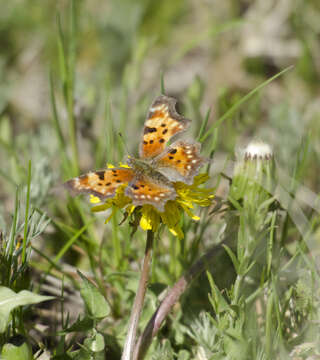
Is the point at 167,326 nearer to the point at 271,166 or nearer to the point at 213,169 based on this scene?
the point at 271,166

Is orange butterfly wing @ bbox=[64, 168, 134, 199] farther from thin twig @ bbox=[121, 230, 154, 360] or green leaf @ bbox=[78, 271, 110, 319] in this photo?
green leaf @ bbox=[78, 271, 110, 319]

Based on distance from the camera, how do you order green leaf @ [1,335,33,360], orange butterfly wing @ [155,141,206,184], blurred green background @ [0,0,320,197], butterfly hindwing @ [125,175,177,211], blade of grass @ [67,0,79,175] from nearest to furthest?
butterfly hindwing @ [125,175,177,211] < green leaf @ [1,335,33,360] < orange butterfly wing @ [155,141,206,184] < blade of grass @ [67,0,79,175] < blurred green background @ [0,0,320,197]

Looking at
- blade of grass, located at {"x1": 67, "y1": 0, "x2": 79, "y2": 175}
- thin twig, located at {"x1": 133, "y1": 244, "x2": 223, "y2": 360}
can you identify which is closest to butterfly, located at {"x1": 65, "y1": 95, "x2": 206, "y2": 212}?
thin twig, located at {"x1": 133, "y1": 244, "x2": 223, "y2": 360}

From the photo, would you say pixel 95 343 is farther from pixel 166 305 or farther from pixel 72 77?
pixel 72 77

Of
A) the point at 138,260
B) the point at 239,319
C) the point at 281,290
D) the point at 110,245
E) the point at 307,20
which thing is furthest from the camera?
the point at 307,20

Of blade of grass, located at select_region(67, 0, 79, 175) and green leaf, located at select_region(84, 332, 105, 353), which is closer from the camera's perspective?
green leaf, located at select_region(84, 332, 105, 353)

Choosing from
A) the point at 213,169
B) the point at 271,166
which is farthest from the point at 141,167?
the point at 213,169

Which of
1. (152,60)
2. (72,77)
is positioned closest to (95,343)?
(72,77)
